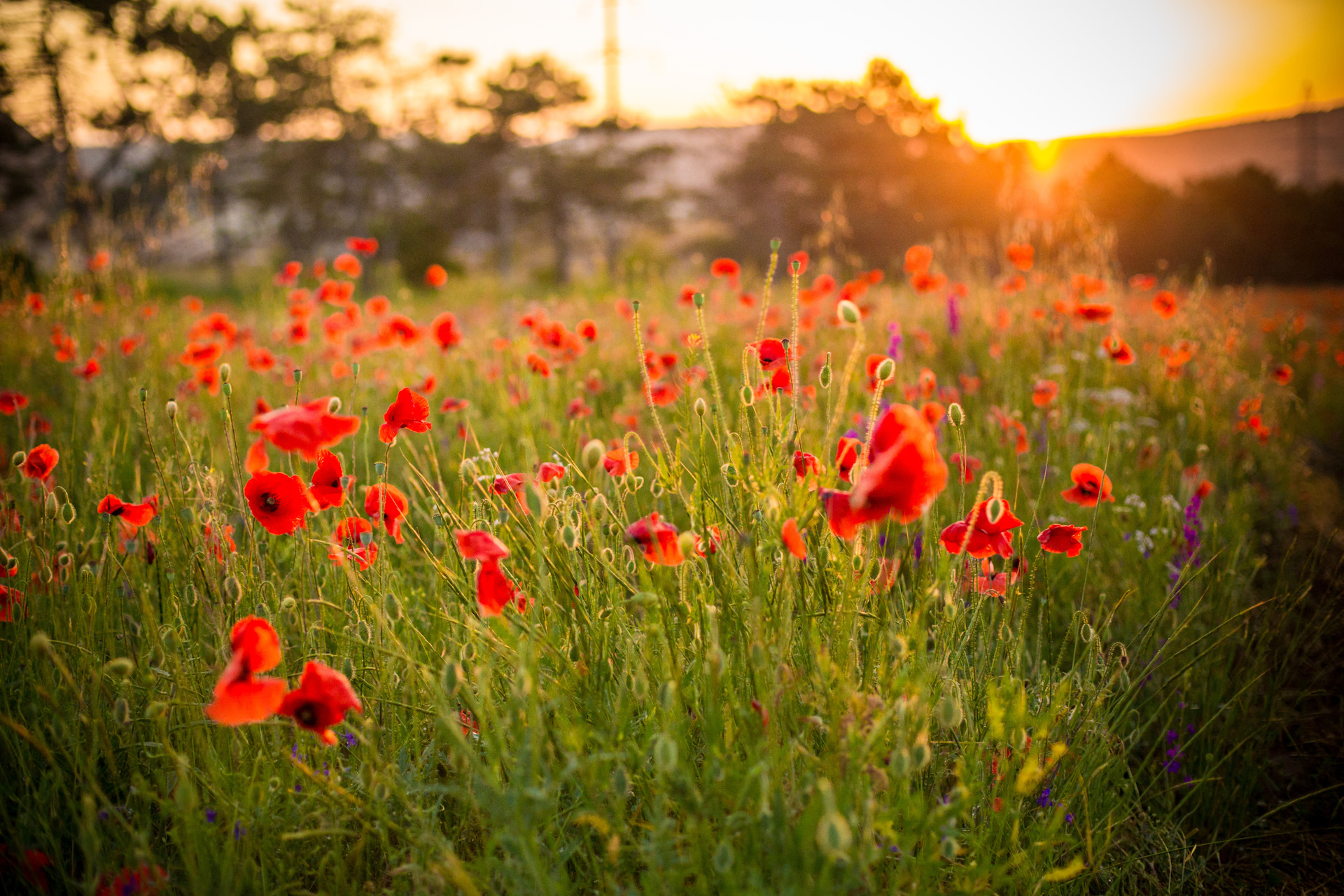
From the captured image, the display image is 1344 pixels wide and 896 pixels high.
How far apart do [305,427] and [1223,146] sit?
7033 centimetres

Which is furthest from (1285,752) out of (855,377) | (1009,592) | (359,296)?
(359,296)

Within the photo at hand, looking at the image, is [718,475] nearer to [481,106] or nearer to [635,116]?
[481,106]

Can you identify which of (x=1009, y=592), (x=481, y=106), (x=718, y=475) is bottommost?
(x=1009, y=592)

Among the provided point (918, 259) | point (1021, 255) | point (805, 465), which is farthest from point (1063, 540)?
point (1021, 255)

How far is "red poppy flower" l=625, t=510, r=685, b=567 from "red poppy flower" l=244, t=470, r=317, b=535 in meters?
0.61

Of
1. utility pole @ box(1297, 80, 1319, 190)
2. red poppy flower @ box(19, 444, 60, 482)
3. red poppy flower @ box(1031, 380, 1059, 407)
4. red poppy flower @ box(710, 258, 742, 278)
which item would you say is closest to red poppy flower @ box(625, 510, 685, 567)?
red poppy flower @ box(19, 444, 60, 482)

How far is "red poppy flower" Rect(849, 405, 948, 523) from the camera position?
0.82 metres

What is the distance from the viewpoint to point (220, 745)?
1.23m

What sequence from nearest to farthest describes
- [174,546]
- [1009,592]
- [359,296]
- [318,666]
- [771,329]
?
[318,666]
[1009,592]
[174,546]
[771,329]
[359,296]

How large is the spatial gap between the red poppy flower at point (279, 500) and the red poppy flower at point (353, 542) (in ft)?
0.24

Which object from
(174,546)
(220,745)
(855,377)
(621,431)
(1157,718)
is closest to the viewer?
(220,745)

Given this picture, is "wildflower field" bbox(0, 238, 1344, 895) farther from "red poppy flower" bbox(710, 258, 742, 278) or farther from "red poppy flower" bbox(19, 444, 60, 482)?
"red poppy flower" bbox(710, 258, 742, 278)

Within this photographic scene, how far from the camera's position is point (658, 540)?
1012mm

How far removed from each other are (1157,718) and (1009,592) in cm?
73
